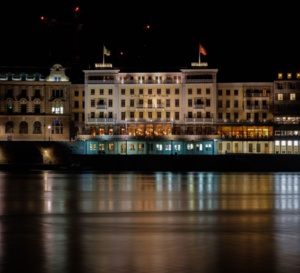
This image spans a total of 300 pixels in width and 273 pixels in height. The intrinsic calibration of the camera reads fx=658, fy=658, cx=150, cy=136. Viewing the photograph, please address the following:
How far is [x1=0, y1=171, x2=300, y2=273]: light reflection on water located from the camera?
19.5 m

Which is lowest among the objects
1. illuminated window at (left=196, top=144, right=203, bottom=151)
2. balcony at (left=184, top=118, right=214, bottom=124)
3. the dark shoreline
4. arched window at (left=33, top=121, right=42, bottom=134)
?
the dark shoreline

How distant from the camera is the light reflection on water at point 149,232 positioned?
1950 centimetres

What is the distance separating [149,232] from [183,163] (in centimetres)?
6745

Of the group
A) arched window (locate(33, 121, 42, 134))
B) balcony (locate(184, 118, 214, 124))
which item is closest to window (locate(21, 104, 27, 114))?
arched window (locate(33, 121, 42, 134))

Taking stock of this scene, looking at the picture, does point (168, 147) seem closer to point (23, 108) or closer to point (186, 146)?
point (186, 146)

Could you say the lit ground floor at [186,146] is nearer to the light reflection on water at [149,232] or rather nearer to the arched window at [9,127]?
the arched window at [9,127]

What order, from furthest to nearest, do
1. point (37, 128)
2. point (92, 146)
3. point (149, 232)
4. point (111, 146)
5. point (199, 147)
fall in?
point (37, 128) → point (111, 146) → point (199, 147) → point (92, 146) → point (149, 232)

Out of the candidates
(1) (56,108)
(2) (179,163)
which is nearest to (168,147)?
(2) (179,163)

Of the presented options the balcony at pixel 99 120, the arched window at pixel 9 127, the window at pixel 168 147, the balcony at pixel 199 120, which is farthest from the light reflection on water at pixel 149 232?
the balcony at pixel 99 120

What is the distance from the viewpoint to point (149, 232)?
85.4 ft

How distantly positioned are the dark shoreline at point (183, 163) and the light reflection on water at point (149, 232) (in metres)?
45.9

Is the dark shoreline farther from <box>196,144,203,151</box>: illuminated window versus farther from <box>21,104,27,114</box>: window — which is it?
<box>21,104,27,114</box>: window

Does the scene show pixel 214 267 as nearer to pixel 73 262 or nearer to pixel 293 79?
pixel 73 262

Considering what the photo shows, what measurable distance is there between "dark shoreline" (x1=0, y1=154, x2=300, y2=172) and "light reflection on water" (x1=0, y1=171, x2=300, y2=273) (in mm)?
45947
